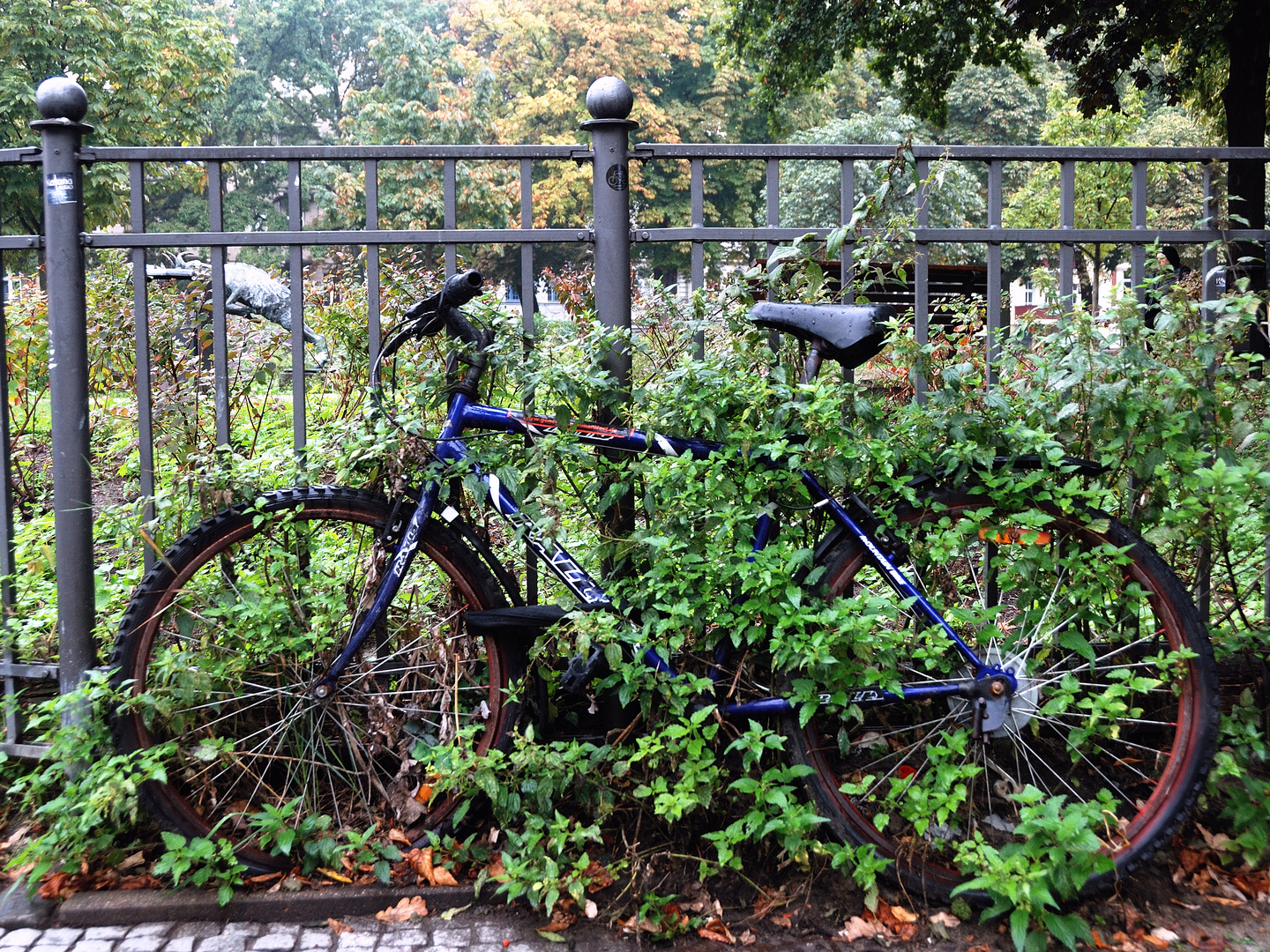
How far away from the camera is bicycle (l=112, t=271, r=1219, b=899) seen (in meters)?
2.65

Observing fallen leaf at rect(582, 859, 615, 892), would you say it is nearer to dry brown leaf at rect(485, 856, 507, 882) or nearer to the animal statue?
dry brown leaf at rect(485, 856, 507, 882)

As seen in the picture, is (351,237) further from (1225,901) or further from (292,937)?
(1225,901)

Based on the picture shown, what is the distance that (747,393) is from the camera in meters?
2.74

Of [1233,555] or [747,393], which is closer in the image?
[747,393]

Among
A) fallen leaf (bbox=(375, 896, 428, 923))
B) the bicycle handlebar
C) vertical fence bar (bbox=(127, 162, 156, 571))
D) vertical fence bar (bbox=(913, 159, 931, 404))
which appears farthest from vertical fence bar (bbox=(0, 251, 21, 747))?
vertical fence bar (bbox=(913, 159, 931, 404))

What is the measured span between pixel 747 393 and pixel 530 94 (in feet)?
111

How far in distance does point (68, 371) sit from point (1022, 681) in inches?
113

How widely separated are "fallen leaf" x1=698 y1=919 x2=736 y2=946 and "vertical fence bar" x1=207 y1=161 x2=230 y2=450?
1890mm

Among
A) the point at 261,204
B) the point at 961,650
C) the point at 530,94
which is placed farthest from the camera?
the point at 261,204

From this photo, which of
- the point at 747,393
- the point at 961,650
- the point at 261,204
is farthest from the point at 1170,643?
the point at 261,204

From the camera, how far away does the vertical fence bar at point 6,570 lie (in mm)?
3080

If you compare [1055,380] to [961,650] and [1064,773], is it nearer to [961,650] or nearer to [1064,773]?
[961,650]

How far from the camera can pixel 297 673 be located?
288 cm

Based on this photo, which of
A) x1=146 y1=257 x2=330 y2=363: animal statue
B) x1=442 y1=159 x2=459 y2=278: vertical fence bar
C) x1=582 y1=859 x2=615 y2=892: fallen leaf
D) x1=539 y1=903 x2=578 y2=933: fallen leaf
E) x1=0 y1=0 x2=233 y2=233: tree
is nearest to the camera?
x1=539 y1=903 x2=578 y2=933: fallen leaf
